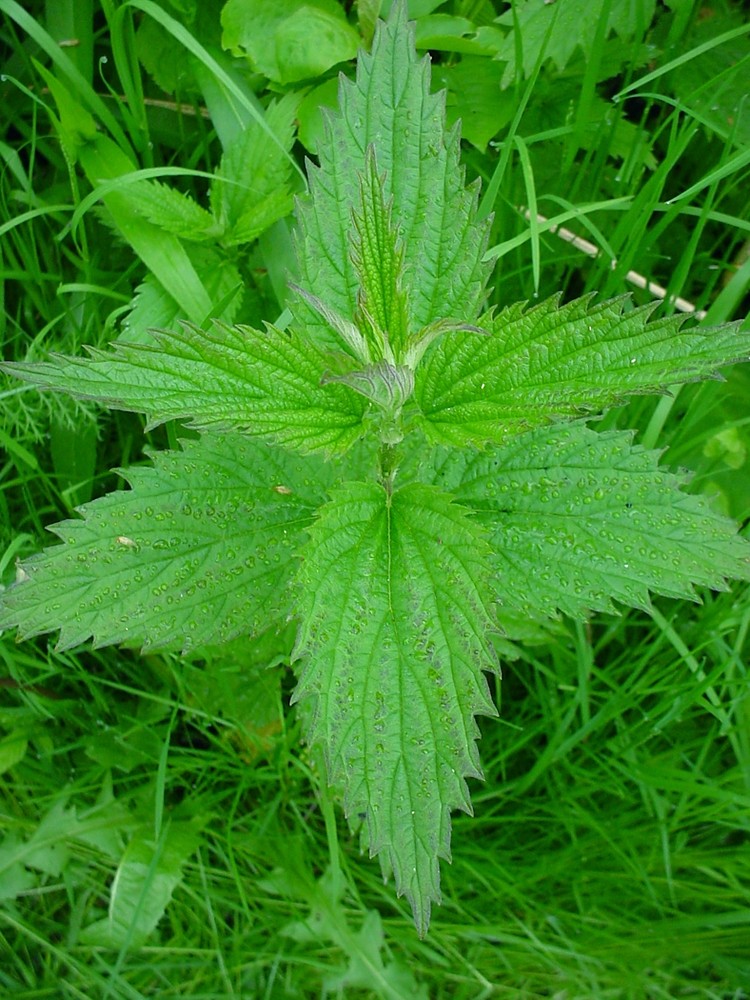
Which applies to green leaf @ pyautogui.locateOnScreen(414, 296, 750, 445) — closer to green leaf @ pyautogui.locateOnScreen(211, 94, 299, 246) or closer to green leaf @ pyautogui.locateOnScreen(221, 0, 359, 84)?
green leaf @ pyautogui.locateOnScreen(211, 94, 299, 246)

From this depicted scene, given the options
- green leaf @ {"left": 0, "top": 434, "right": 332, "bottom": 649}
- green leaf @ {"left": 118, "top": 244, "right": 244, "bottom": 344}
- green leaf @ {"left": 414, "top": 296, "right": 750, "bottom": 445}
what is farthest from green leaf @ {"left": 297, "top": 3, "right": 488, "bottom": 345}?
green leaf @ {"left": 118, "top": 244, "right": 244, "bottom": 344}

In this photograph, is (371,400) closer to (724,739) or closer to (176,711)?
(176,711)

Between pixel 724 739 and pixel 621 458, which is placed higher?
pixel 621 458

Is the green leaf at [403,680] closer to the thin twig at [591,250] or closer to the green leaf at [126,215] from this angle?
the green leaf at [126,215]

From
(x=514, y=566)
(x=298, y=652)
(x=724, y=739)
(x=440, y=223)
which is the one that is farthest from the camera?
(x=724, y=739)

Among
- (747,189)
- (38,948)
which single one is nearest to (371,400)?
(747,189)

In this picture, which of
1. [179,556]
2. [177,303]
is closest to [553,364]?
[179,556]
